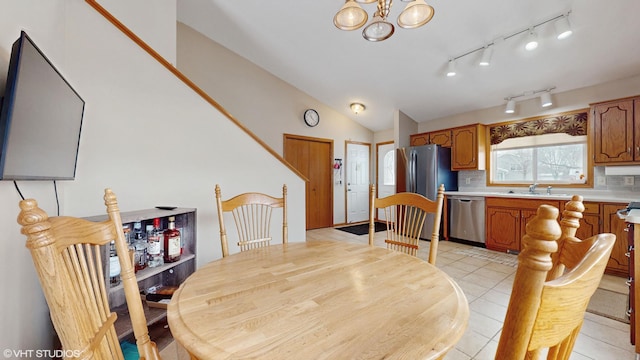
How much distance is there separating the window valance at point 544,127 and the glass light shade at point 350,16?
11.6 feet

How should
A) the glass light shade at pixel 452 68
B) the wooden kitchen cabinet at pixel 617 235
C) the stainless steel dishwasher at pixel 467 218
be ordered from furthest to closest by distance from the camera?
the stainless steel dishwasher at pixel 467 218, the glass light shade at pixel 452 68, the wooden kitchen cabinet at pixel 617 235

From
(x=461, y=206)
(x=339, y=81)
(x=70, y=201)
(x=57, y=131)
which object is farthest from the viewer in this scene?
(x=339, y=81)

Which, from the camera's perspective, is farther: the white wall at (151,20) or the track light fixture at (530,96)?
the track light fixture at (530,96)

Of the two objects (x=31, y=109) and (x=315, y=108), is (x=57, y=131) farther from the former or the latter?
(x=315, y=108)

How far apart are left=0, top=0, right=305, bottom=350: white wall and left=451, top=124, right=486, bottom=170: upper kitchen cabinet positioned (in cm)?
348

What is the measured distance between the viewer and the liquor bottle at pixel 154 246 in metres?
1.60

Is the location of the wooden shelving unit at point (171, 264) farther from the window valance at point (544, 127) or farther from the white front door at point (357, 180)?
the window valance at point (544, 127)

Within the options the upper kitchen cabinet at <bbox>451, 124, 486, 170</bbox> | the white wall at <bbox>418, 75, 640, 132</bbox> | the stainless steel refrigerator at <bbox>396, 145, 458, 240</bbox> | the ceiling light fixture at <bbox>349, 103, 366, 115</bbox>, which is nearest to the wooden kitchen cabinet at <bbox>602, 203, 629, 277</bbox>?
the white wall at <bbox>418, 75, 640, 132</bbox>

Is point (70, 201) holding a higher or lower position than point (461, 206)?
higher

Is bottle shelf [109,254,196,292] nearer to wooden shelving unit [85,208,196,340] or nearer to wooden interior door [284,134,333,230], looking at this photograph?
wooden shelving unit [85,208,196,340]

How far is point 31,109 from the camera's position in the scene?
0.99 m

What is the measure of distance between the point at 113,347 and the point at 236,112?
404 centimetres

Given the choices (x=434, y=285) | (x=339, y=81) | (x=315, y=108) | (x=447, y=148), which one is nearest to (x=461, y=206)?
(x=447, y=148)

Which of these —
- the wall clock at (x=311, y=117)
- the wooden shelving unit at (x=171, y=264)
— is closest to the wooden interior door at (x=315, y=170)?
the wall clock at (x=311, y=117)
